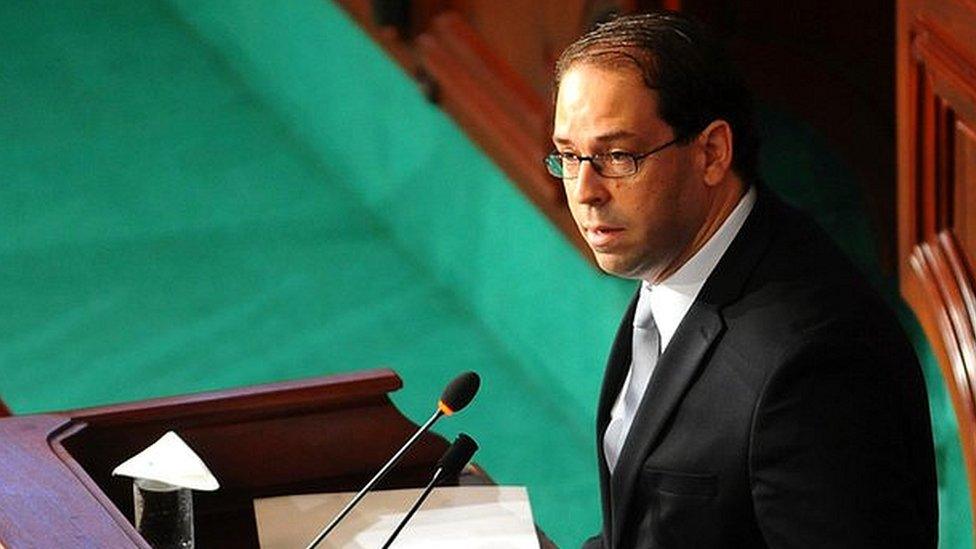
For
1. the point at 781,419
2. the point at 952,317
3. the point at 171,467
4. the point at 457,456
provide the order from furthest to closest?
the point at 952,317, the point at 171,467, the point at 457,456, the point at 781,419

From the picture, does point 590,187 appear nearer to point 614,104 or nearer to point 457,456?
point 614,104

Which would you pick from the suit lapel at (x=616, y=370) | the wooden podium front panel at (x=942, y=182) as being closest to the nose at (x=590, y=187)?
the suit lapel at (x=616, y=370)

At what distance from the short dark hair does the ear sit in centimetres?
1

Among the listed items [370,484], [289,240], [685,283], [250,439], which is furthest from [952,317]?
[289,240]

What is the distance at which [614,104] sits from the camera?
8.24 ft

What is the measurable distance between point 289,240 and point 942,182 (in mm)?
3162

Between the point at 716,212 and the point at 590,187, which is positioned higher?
the point at 590,187

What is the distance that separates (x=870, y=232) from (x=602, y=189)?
272cm

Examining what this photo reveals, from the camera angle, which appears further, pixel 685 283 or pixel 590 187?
pixel 685 283

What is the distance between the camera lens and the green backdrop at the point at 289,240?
5.46 meters

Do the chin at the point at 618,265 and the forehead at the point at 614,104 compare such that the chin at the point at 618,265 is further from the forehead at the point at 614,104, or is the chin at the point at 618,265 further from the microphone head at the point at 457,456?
the microphone head at the point at 457,456

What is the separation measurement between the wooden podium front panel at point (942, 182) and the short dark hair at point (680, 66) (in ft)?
3.56

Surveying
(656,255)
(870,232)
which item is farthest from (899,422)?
(870,232)

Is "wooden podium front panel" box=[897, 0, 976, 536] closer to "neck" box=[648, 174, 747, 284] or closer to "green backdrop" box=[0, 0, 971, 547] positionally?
"green backdrop" box=[0, 0, 971, 547]
